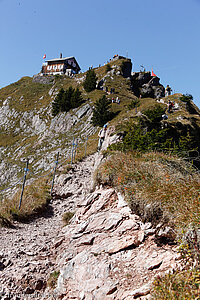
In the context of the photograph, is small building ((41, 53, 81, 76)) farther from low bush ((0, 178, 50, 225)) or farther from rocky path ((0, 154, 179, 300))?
rocky path ((0, 154, 179, 300))

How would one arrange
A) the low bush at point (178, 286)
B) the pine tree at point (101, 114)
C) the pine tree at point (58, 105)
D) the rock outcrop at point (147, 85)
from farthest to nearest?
the rock outcrop at point (147, 85) → the pine tree at point (58, 105) → the pine tree at point (101, 114) → the low bush at point (178, 286)

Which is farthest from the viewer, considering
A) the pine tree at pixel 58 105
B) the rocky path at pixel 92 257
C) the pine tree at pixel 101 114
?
the pine tree at pixel 58 105

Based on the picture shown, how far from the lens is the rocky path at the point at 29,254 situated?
4.90 meters

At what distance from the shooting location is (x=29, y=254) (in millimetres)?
6234

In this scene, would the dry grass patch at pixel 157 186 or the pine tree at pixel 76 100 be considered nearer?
the dry grass patch at pixel 157 186

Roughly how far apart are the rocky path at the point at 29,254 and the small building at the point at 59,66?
70.3 metres

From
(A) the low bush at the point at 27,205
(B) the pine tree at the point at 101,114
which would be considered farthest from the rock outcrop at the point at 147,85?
(A) the low bush at the point at 27,205

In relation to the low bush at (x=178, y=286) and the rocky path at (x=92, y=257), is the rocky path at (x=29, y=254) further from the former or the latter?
the low bush at (x=178, y=286)

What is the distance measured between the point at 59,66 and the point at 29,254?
78.7m

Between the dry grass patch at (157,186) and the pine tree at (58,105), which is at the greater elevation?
the pine tree at (58,105)

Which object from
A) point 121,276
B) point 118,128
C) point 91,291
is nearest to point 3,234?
point 91,291

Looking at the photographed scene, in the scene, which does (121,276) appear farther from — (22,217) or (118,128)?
(118,128)

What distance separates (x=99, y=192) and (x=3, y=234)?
3798 millimetres

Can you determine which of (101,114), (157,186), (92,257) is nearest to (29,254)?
(92,257)
